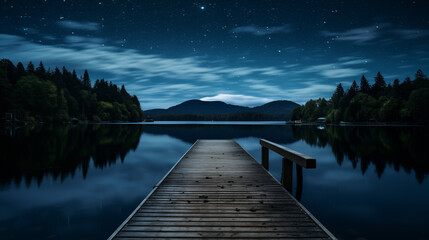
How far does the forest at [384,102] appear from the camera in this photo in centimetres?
7000

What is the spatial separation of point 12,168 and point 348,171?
59.3 ft

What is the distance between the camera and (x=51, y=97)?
69062 millimetres

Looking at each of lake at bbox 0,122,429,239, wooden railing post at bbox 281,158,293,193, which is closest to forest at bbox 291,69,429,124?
lake at bbox 0,122,429,239

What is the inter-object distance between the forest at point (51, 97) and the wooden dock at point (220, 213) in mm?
69237

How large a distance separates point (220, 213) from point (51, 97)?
80.6 meters

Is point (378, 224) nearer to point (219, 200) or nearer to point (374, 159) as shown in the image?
point (219, 200)

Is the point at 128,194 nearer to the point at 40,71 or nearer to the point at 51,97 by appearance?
the point at 51,97

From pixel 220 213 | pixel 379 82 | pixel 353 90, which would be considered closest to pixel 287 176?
pixel 220 213

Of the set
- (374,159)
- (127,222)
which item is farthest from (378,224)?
(374,159)

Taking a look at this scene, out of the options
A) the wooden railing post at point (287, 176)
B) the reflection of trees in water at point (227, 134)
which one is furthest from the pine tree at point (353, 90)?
the wooden railing post at point (287, 176)

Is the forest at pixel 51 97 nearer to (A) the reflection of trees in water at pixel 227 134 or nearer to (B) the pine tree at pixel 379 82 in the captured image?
(A) the reflection of trees in water at pixel 227 134

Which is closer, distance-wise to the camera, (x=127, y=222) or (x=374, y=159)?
(x=127, y=222)

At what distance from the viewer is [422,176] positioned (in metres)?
11.8

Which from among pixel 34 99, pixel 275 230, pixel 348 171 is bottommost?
pixel 348 171
